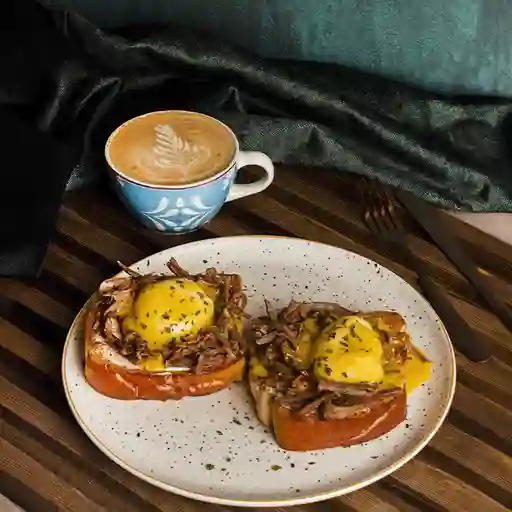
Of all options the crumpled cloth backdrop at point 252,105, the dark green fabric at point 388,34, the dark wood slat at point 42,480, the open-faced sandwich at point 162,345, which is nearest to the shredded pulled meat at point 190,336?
the open-faced sandwich at point 162,345

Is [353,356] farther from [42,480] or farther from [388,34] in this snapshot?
[388,34]

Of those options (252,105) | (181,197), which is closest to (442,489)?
(181,197)

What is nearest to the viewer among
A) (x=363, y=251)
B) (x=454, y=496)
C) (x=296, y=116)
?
(x=454, y=496)

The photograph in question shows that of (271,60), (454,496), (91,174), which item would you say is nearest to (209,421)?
(454,496)

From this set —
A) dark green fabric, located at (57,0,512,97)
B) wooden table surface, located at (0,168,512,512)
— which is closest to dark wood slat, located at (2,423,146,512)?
wooden table surface, located at (0,168,512,512)

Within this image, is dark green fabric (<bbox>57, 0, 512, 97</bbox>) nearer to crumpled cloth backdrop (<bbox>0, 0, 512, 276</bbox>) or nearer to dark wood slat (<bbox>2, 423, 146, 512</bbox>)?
crumpled cloth backdrop (<bbox>0, 0, 512, 276</bbox>)

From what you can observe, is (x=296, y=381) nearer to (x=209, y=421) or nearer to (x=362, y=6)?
(x=209, y=421)
